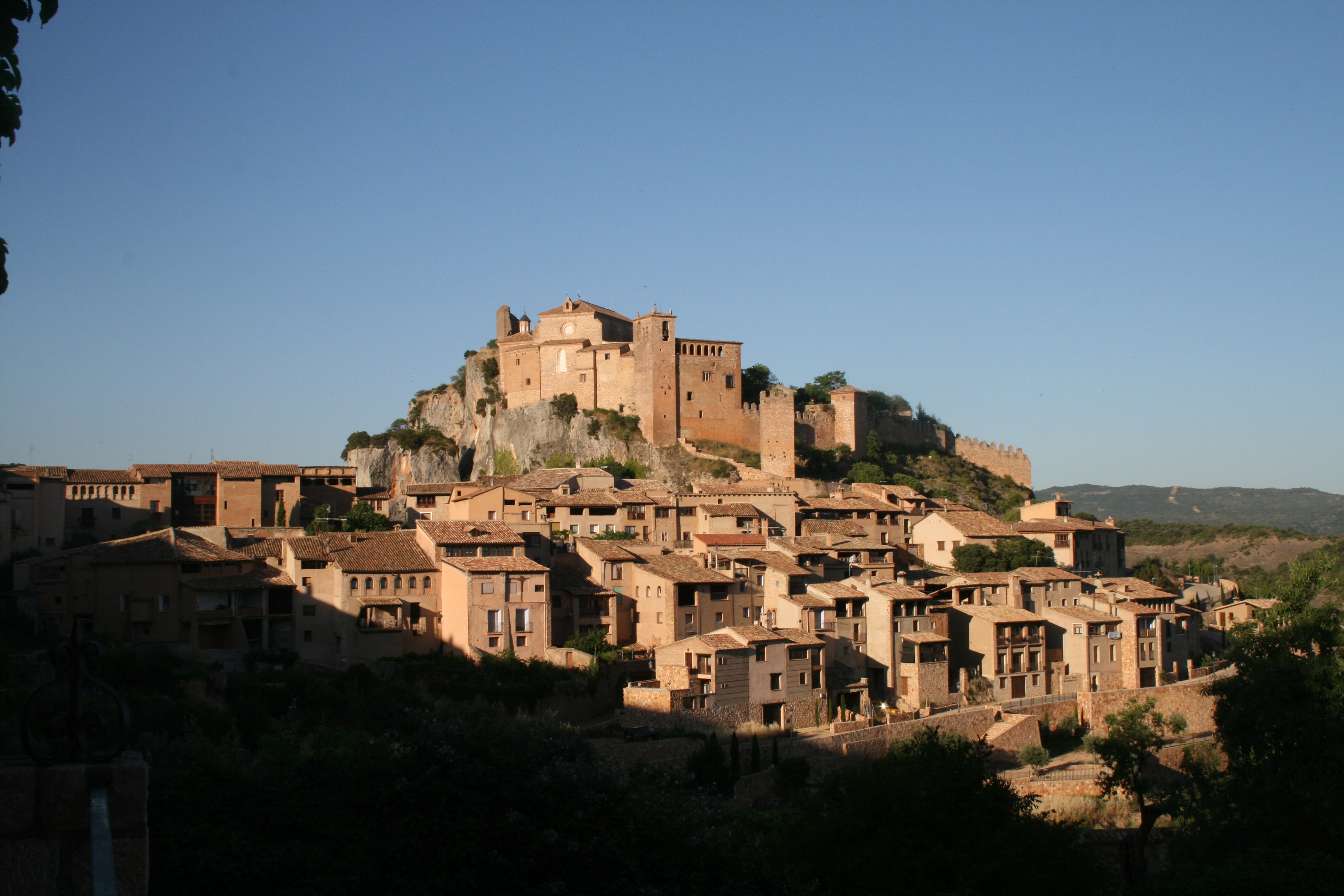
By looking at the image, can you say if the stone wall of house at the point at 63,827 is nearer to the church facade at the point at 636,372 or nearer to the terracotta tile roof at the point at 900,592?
the terracotta tile roof at the point at 900,592

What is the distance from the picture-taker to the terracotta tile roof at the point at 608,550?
1613 inches

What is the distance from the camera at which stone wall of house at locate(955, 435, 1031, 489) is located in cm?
8075

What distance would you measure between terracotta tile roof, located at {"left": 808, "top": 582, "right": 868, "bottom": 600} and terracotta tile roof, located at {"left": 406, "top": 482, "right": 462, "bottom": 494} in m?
18.8

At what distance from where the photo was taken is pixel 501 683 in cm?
3225

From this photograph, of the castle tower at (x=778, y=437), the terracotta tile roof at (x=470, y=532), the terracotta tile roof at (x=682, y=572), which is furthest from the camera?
the castle tower at (x=778, y=437)

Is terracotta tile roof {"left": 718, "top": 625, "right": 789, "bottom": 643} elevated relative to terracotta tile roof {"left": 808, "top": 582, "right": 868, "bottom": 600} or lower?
lower

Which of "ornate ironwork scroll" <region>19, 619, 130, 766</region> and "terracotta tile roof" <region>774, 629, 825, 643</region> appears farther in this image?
"terracotta tile roof" <region>774, 629, 825, 643</region>

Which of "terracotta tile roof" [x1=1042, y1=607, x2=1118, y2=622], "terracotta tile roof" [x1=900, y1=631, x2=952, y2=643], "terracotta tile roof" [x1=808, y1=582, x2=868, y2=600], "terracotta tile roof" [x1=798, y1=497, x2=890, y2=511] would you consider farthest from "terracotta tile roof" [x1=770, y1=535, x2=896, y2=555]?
"terracotta tile roof" [x1=1042, y1=607, x2=1118, y2=622]

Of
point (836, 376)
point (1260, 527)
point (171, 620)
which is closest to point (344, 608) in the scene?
point (171, 620)

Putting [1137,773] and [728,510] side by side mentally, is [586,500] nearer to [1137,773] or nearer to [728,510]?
[728,510]

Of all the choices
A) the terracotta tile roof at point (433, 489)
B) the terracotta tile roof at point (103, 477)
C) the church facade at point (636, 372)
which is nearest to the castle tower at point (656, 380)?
the church facade at point (636, 372)

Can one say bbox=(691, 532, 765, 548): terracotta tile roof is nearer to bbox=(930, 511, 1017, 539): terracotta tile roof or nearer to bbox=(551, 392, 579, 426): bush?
bbox=(930, 511, 1017, 539): terracotta tile roof

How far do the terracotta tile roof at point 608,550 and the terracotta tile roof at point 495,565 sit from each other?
13.6ft

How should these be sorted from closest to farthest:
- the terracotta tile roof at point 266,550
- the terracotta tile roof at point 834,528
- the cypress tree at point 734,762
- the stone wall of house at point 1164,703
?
the cypress tree at point 734,762 < the terracotta tile roof at point 266,550 < the stone wall of house at point 1164,703 < the terracotta tile roof at point 834,528
